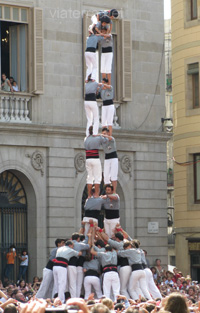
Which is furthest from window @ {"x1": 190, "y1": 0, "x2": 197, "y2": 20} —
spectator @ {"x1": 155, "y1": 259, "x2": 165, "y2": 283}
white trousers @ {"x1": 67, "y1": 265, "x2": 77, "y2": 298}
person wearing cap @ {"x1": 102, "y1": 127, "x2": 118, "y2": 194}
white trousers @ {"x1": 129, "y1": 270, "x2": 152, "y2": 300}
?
white trousers @ {"x1": 67, "y1": 265, "x2": 77, "y2": 298}

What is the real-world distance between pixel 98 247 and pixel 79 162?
9257 millimetres

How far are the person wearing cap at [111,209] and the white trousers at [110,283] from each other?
174cm

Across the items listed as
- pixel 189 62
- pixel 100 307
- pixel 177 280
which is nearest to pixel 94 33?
pixel 177 280

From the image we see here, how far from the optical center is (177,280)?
31.9 meters

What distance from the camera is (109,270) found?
2450cm

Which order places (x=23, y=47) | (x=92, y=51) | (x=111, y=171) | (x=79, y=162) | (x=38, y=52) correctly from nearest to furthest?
(x=92, y=51) < (x=111, y=171) < (x=38, y=52) < (x=23, y=47) < (x=79, y=162)

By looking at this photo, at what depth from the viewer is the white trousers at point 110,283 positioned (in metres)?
24.4

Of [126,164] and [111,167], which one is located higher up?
[126,164]

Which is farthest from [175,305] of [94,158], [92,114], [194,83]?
[194,83]

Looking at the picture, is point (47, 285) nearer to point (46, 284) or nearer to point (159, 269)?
point (46, 284)

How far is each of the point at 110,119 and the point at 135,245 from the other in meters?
3.50

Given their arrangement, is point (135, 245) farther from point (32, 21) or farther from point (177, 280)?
point (32, 21)

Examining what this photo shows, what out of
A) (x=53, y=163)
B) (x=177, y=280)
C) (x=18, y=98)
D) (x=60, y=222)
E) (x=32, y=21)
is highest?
(x=32, y=21)

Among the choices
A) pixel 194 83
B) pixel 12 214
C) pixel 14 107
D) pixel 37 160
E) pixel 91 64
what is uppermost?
pixel 194 83
